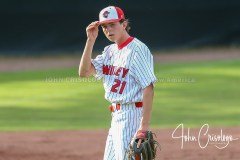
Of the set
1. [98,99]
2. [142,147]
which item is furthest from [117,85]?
[98,99]

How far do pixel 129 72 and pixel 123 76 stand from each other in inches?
2.1

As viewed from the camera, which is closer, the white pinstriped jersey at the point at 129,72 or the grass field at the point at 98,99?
the white pinstriped jersey at the point at 129,72

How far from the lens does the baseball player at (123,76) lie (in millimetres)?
4953

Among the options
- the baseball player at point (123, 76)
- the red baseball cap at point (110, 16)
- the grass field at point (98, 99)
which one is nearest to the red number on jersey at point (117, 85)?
the baseball player at point (123, 76)

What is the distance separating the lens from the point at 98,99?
1233 centimetres

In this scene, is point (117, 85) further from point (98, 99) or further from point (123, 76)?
point (98, 99)

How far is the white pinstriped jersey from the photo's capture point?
4938 millimetres

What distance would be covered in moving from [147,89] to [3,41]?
15848mm

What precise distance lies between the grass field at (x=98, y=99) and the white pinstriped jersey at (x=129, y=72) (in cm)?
481

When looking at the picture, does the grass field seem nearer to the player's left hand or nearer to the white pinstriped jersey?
the white pinstriped jersey

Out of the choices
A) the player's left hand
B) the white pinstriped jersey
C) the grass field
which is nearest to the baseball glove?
the player's left hand

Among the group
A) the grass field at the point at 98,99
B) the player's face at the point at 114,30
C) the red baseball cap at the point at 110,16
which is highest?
the red baseball cap at the point at 110,16

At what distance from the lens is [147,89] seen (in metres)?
4.89

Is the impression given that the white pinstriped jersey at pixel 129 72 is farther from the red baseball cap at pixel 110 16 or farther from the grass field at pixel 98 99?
the grass field at pixel 98 99
